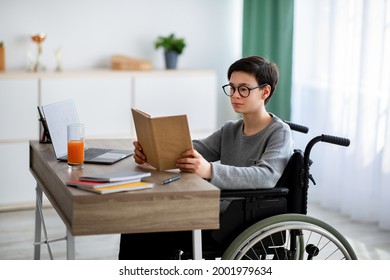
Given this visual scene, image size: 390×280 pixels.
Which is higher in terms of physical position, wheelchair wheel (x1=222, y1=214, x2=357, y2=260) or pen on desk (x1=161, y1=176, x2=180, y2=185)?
pen on desk (x1=161, y1=176, x2=180, y2=185)

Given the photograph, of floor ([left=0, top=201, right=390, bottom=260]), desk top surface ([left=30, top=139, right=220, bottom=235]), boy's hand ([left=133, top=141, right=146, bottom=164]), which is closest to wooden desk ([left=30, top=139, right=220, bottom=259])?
desk top surface ([left=30, top=139, right=220, bottom=235])

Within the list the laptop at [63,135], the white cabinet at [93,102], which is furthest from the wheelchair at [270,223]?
the white cabinet at [93,102]

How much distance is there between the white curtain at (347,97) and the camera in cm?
458

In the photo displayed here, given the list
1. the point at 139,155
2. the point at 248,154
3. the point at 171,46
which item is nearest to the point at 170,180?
the point at 139,155

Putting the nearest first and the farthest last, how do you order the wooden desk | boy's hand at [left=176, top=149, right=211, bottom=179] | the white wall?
the wooden desk, boy's hand at [left=176, top=149, right=211, bottom=179], the white wall

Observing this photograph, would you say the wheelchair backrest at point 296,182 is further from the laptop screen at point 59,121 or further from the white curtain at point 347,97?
the white curtain at point 347,97

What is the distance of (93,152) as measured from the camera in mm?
3154

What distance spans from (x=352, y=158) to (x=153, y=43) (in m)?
1.90

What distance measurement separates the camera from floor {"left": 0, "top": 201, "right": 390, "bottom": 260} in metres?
4.12

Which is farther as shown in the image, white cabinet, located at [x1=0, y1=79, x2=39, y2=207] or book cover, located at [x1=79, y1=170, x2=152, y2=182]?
white cabinet, located at [x1=0, y1=79, x2=39, y2=207]

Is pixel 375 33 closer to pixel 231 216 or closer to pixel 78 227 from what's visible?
pixel 231 216

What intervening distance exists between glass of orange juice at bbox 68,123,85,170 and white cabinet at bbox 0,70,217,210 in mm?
2292

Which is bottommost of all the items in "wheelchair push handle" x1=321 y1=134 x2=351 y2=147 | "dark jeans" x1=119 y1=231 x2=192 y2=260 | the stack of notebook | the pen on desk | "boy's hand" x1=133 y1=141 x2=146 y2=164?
"dark jeans" x1=119 y1=231 x2=192 y2=260

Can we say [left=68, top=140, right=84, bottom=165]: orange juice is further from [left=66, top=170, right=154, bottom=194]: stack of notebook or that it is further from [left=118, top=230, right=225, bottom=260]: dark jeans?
[left=118, top=230, right=225, bottom=260]: dark jeans
